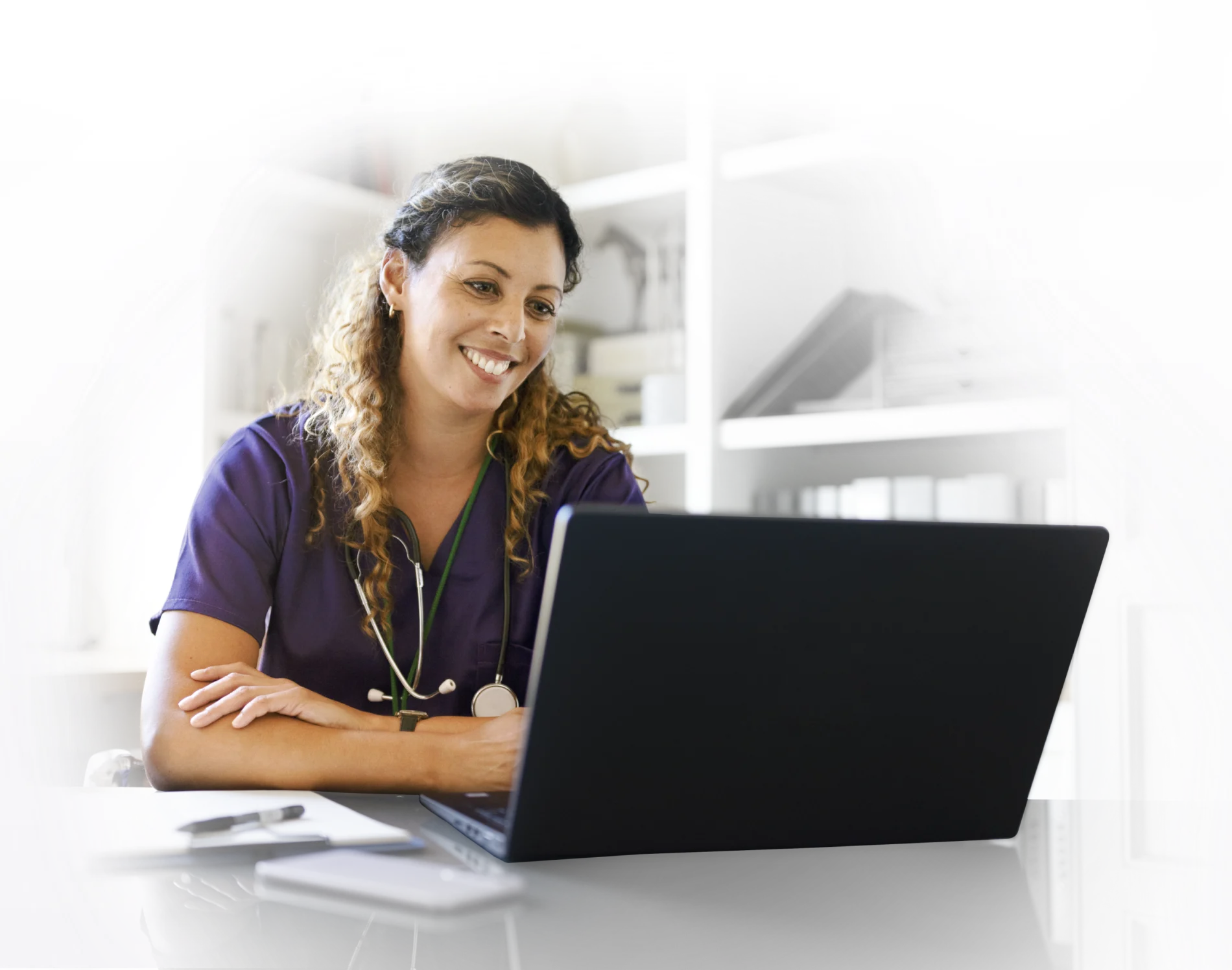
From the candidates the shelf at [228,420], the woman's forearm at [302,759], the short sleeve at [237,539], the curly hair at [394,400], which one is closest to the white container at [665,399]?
the shelf at [228,420]

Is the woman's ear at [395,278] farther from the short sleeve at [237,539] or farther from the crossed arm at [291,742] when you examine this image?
the crossed arm at [291,742]

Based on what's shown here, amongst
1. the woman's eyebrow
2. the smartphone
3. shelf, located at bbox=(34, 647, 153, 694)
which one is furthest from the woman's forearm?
shelf, located at bbox=(34, 647, 153, 694)

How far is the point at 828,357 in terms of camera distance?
2.38m

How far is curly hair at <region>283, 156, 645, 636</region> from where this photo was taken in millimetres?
1354

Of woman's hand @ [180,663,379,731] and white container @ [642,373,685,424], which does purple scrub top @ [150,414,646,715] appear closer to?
woman's hand @ [180,663,379,731]

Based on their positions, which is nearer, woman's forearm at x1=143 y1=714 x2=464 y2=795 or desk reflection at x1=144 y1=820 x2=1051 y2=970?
desk reflection at x1=144 y1=820 x2=1051 y2=970

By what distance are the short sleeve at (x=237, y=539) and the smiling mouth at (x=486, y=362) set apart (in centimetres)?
26

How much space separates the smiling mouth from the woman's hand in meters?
0.48

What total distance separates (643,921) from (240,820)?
267 millimetres

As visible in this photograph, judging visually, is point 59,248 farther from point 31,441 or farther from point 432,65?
point 432,65

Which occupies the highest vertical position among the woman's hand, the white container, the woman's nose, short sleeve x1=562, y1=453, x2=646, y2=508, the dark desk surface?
the white container

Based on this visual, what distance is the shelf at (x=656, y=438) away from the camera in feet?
8.23

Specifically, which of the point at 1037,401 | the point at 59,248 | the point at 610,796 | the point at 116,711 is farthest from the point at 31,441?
the point at 610,796

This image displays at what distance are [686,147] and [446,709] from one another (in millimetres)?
1725
